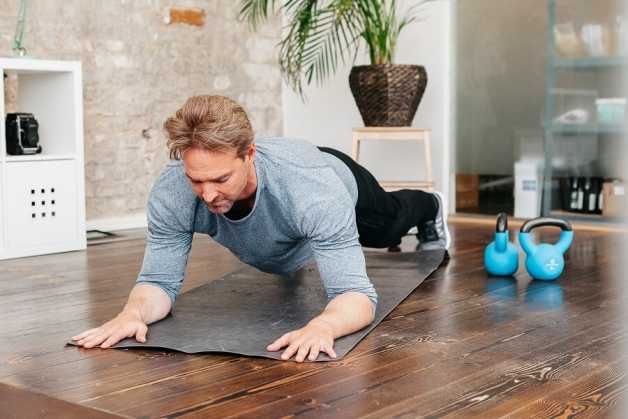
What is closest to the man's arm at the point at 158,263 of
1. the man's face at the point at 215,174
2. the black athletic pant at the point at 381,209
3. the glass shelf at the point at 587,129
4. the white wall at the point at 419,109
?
the man's face at the point at 215,174

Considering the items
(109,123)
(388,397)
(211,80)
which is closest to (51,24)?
(109,123)

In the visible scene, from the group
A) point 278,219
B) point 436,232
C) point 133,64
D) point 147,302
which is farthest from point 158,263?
point 133,64

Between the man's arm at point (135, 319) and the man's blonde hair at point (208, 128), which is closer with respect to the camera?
the man's blonde hair at point (208, 128)

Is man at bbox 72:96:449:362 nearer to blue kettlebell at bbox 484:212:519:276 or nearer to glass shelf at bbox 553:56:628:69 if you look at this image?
blue kettlebell at bbox 484:212:519:276

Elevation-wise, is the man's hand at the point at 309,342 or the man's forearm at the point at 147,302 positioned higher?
the man's forearm at the point at 147,302

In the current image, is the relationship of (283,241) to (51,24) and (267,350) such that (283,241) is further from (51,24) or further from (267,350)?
(51,24)

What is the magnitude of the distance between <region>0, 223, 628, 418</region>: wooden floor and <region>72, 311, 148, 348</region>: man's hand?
0.03 metres

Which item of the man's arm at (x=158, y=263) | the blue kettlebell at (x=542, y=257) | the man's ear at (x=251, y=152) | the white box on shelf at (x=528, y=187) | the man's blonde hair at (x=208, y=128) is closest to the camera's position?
the man's blonde hair at (x=208, y=128)

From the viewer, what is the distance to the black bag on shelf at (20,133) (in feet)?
12.2

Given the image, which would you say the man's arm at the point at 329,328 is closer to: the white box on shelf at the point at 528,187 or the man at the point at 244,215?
the man at the point at 244,215

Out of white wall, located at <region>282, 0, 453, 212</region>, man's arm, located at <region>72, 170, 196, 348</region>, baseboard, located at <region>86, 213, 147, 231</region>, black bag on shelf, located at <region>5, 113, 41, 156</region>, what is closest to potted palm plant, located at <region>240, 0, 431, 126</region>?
white wall, located at <region>282, 0, 453, 212</region>

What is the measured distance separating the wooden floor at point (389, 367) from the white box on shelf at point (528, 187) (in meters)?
1.71

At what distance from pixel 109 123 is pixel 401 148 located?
1582 millimetres

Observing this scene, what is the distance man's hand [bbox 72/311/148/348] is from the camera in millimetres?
2111
